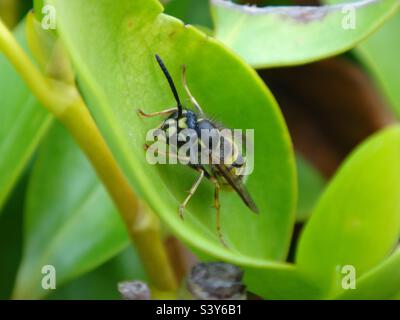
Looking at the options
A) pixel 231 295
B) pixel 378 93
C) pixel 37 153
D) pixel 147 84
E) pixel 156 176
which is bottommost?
pixel 231 295

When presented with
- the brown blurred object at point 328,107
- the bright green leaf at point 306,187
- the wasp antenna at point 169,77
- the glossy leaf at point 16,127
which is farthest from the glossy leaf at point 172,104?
the brown blurred object at point 328,107

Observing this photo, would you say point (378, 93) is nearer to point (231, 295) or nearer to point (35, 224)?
point (35, 224)

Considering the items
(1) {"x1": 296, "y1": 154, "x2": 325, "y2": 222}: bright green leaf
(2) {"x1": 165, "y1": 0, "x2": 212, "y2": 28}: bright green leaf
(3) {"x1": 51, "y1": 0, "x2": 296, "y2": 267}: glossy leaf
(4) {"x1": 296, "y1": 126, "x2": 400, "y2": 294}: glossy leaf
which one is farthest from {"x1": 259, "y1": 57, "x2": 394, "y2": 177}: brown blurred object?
(3) {"x1": 51, "y1": 0, "x2": 296, "y2": 267}: glossy leaf

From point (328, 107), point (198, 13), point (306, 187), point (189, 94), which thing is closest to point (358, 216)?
point (189, 94)

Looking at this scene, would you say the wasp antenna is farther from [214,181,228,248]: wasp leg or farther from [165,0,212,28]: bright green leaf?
[165,0,212,28]: bright green leaf

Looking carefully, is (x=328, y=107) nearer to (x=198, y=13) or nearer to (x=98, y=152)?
(x=198, y=13)
